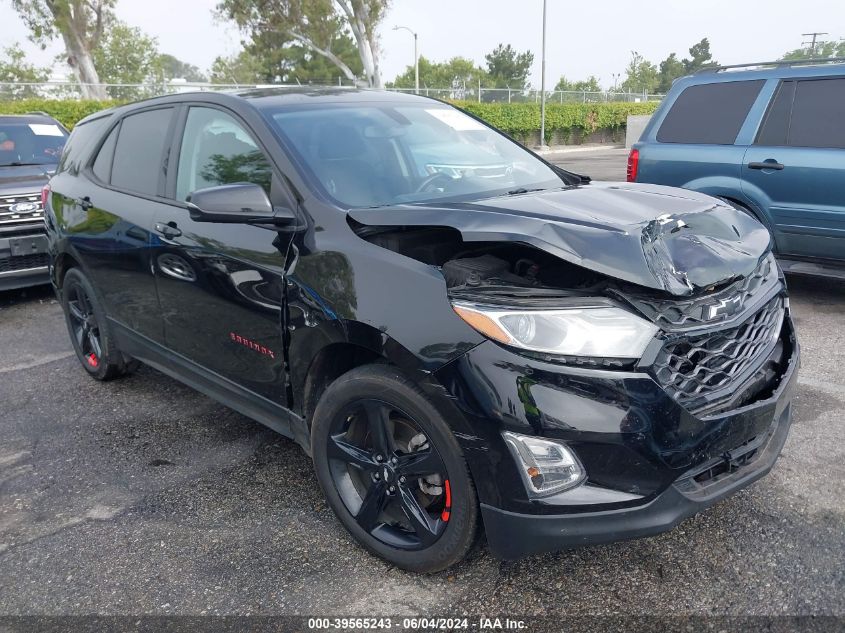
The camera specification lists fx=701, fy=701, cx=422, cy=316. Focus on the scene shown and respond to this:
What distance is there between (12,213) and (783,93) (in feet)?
22.3

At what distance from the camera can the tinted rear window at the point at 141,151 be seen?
3.69 m

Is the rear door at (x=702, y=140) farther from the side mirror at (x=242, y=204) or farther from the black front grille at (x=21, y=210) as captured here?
the black front grille at (x=21, y=210)

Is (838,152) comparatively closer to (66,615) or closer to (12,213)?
(66,615)

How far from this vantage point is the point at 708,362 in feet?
7.22

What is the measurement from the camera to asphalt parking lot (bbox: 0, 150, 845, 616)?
239 centimetres

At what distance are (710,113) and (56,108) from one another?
18668 millimetres

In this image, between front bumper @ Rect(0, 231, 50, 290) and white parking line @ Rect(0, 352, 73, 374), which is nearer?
white parking line @ Rect(0, 352, 73, 374)

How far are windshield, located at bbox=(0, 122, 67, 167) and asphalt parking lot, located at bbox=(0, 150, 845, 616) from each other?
15.1 feet

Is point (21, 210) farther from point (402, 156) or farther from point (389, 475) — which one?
point (389, 475)

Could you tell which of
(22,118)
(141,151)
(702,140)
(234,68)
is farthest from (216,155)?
(234,68)

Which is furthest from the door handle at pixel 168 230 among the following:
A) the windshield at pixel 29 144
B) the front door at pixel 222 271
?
the windshield at pixel 29 144

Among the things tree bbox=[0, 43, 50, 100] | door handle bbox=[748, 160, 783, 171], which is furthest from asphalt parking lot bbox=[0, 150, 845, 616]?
tree bbox=[0, 43, 50, 100]

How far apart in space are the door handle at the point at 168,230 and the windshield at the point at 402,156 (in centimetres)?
75

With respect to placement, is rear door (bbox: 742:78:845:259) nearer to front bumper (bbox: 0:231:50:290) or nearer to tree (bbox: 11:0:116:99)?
front bumper (bbox: 0:231:50:290)
